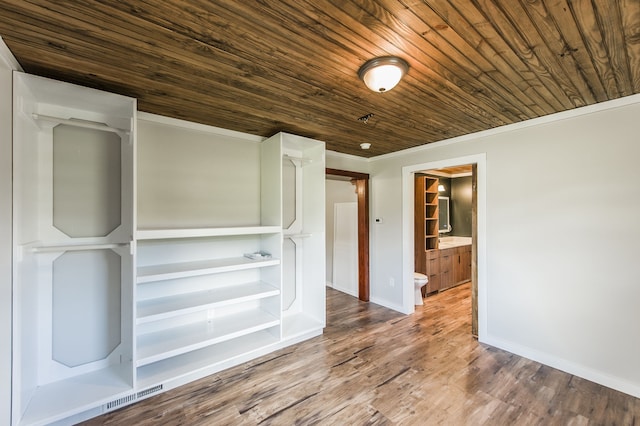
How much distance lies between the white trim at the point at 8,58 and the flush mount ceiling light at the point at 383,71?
79.7 inches

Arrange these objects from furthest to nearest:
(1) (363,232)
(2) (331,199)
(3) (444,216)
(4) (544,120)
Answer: (3) (444,216), (2) (331,199), (1) (363,232), (4) (544,120)

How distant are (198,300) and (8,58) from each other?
6.78ft

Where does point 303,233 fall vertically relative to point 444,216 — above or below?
below

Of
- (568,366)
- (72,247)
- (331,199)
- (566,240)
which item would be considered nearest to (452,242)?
(331,199)

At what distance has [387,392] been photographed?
2.13m

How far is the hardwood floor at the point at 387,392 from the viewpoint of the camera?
6.11ft

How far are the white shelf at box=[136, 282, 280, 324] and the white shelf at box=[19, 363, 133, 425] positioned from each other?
0.50 meters

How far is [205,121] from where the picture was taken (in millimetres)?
2631

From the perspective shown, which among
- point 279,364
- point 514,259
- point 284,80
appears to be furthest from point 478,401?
point 284,80

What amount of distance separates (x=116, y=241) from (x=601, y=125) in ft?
14.1

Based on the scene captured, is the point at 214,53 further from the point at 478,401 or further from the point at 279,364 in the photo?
the point at 478,401

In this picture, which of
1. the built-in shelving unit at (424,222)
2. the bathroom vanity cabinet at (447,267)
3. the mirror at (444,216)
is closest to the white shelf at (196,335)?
the built-in shelving unit at (424,222)

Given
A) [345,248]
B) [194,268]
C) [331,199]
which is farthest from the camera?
[331,199]

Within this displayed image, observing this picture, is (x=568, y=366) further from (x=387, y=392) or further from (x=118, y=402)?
(x=118, y=402)
